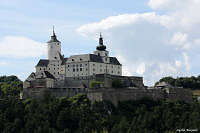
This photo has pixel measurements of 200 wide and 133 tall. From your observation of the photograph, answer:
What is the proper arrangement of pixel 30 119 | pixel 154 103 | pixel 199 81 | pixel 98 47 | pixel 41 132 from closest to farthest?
pixel 41 132, pixel 30 119, pixel 154 103, pixel 98 47, pixel 199 81

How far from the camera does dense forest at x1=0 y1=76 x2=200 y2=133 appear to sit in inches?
2982

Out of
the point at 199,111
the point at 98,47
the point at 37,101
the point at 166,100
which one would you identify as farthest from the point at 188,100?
the point at 37,101

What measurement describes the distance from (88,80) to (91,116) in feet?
47.5

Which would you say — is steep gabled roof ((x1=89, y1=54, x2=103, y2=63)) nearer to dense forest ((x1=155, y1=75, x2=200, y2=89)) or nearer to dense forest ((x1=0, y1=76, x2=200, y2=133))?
dense forest ((x1=0, y1=76, x2=200, y2=133))

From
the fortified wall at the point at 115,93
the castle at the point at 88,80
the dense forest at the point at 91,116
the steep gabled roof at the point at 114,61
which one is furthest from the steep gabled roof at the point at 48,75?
the steep gabled roof at the point at 114,61

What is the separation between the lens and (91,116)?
81.2m

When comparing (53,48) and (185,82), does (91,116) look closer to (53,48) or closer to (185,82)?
(53,48)

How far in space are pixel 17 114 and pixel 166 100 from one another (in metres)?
27.6

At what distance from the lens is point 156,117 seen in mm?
77562

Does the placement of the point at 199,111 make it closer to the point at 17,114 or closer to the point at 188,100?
the point at 188,100

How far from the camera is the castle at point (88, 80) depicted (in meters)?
88.1

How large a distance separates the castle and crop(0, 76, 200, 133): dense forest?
1.84 meters

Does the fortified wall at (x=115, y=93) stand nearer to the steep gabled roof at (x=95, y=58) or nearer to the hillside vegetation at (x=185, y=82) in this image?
the steep gabled roof at (x=95, y=58)

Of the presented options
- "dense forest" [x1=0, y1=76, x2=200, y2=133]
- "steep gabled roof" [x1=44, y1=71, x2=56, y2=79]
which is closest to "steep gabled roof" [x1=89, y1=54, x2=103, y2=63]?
"steep gabled roof" [x1=44, y1=71, x2=56, y2=79]
